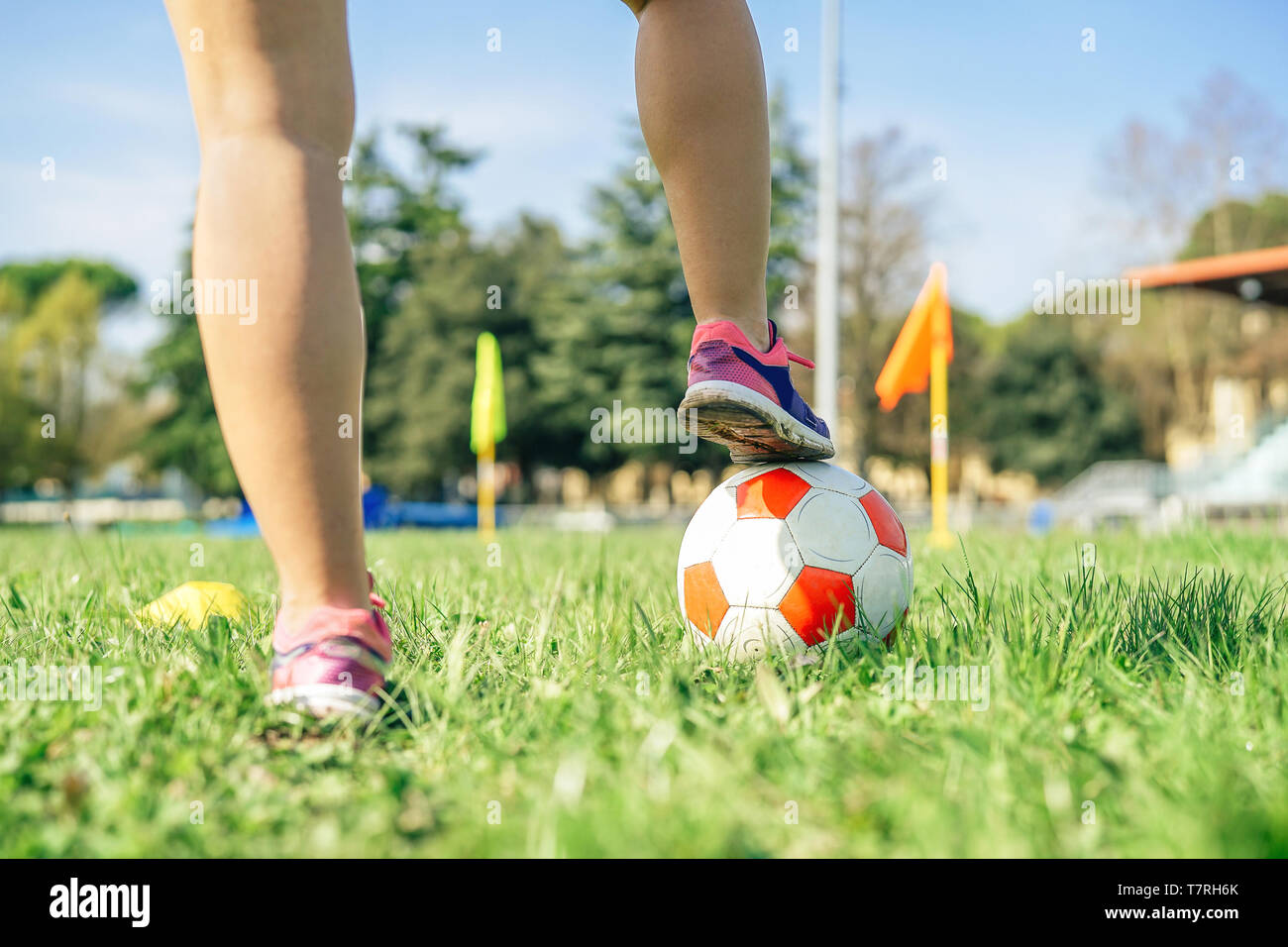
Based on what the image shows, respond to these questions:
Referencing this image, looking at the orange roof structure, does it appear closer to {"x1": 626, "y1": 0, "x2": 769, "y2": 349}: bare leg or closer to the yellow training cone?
{"x1": 626, "y1": 0, "x2": 769, "y2": 349}: bare leg

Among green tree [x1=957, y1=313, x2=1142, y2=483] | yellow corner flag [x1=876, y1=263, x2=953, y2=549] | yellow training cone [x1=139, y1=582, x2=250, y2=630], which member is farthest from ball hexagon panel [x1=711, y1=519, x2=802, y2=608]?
green tree [x1=957, y1=313, x2=1142, y2=483]

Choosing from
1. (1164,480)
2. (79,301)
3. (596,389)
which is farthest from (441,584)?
(79,301)

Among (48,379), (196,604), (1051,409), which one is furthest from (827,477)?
(1051,409)

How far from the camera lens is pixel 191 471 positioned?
35.7 meters

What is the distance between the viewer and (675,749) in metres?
1.33

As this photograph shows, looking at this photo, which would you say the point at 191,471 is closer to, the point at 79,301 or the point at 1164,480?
the point at 79,301

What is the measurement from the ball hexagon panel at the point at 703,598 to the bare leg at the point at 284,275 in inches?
35.1

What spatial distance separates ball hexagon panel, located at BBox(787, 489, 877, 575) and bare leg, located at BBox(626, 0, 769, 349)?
1.42 feet

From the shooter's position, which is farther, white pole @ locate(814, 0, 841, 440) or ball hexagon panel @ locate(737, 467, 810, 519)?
white pole @ locate(814, 0, 841, 440)

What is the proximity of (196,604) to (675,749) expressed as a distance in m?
1.79

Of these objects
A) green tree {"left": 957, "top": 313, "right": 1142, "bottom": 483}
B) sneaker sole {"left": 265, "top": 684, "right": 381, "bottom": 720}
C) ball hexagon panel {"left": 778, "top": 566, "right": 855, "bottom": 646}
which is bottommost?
sneaker sole {"left": 265, "top": 684, "right": 381, "bottom": 720}

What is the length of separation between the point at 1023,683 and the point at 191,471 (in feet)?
125

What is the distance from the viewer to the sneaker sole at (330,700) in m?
1.47

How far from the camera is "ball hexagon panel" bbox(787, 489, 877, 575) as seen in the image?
86.8 inches
